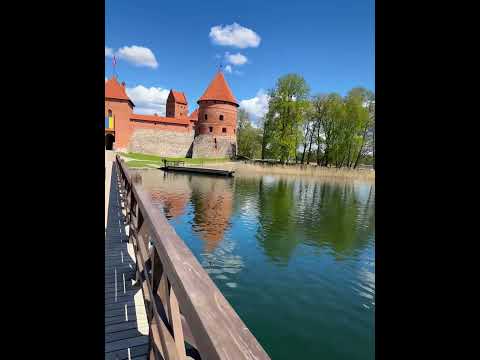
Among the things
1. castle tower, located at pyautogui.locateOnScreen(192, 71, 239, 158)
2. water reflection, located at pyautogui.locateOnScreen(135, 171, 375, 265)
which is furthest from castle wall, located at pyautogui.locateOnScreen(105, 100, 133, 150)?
water reflection, located at pyautogui.locateOnScreen(135, 171, 375, 265)

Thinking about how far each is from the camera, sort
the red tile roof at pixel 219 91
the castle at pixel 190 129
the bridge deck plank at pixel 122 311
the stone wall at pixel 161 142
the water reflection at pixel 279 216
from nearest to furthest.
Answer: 1. the bridge deck plank at pixel 122 311
2. the water reflection at pixel 279 216
3. the castle at pixel 190 129
4. the stone wall at pixel 161 142
5. the red tile roof at pixel 219 91

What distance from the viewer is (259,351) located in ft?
2.78

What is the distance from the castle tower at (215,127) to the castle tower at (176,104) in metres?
16.5

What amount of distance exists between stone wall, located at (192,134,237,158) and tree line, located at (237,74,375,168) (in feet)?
20.8

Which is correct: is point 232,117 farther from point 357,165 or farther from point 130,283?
point 130,283

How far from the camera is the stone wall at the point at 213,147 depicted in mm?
43594

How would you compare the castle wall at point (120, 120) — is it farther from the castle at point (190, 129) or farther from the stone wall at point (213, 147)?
the stone wall at point (213, 147)

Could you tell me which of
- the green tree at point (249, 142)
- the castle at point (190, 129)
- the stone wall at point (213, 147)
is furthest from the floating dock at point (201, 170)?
the green tree at point (249, 142)

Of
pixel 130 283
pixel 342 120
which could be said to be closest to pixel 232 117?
pixel 342 120

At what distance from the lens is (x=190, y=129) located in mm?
45562

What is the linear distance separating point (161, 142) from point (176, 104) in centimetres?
1922

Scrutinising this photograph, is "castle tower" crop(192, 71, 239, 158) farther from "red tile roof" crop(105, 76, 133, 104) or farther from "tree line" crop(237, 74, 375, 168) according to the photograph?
"red tile roof" crop(105, 76, 133, 104)
